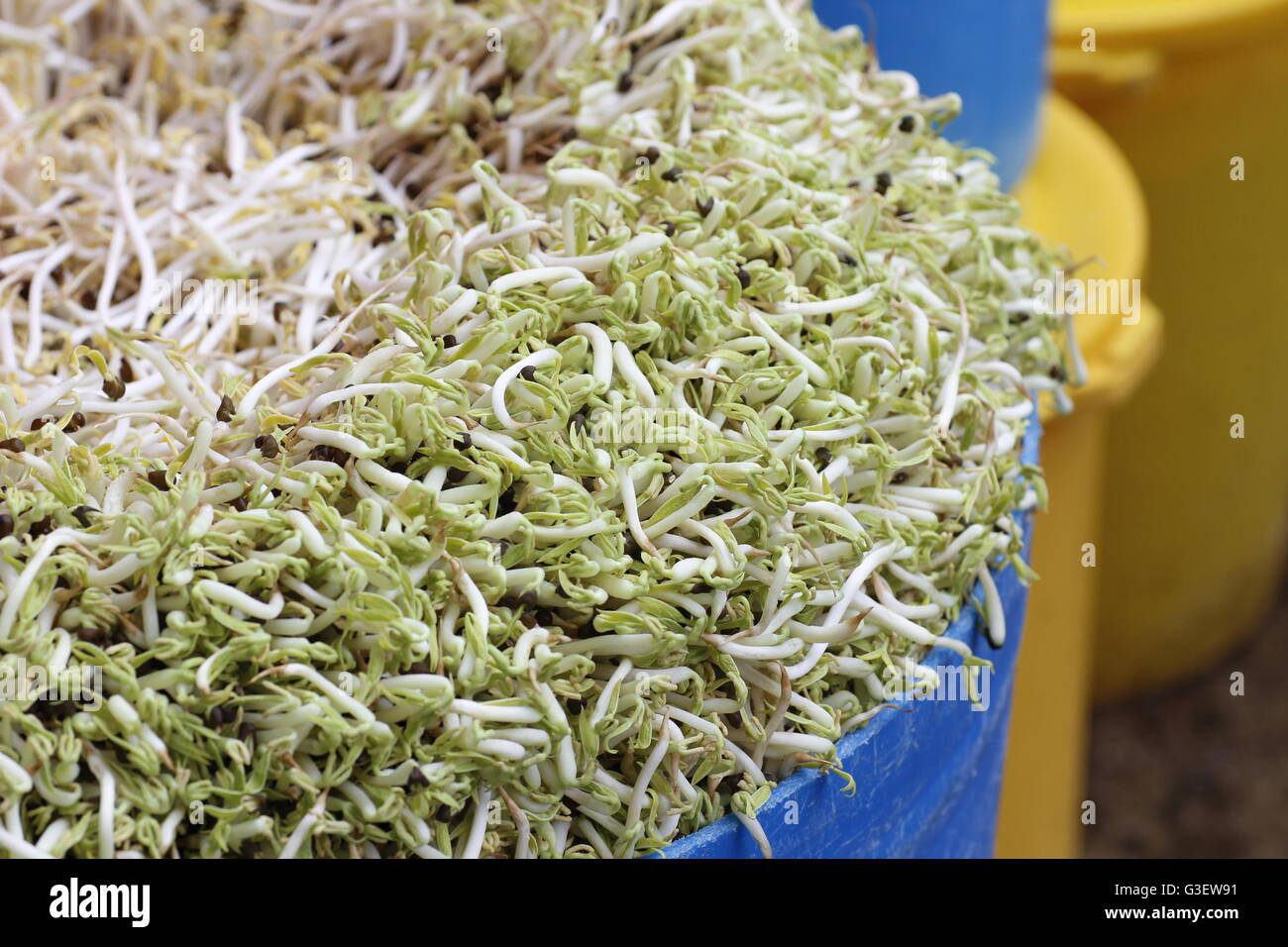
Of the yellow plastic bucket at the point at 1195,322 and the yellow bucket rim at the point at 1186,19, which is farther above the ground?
the yellow bucket rim at the point at 1186,19

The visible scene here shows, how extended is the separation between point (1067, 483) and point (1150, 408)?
2.51ft

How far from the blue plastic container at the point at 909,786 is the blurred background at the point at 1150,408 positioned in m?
0.46

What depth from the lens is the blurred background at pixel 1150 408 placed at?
57.1 inches

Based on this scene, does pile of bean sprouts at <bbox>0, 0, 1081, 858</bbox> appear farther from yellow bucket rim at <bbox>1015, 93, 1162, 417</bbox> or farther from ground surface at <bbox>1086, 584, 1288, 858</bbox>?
ground surface at <bbox>1086, 584, 1288, 858</bbox>

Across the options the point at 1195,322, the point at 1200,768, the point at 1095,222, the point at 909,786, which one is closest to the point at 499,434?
the point at 909,786

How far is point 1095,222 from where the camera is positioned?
1.54 m

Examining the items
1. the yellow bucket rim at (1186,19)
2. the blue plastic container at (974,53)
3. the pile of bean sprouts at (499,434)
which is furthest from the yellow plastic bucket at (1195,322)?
the pile of bean sprouts at (499,434)

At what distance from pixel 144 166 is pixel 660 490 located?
54 centimetres

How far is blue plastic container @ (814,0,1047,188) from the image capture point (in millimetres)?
1348

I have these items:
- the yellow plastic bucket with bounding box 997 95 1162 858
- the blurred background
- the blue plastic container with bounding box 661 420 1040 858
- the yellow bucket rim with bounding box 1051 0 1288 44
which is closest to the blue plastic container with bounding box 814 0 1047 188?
the blurred background

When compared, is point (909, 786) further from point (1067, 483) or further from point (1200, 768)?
point (1200, 768)

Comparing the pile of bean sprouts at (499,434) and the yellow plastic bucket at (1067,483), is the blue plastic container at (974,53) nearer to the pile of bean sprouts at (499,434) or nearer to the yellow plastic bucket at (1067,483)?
the yellow plastic bucket at (1067,483)

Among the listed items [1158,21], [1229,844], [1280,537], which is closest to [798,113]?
[1158,21]
